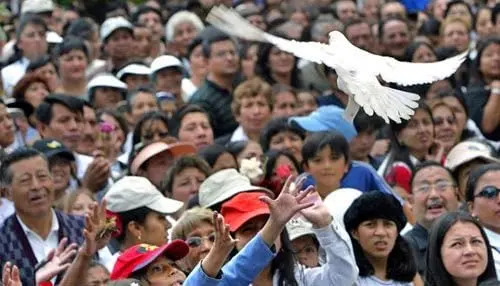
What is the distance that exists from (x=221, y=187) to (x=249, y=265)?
166cm

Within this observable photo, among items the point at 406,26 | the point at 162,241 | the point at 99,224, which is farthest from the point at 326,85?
the point at 99,224

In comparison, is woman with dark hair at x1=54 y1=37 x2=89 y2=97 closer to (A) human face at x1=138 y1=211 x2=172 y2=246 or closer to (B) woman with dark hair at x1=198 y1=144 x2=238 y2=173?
(B) woman with dark hair at x1=198 y1=144 x2=238 y2=173

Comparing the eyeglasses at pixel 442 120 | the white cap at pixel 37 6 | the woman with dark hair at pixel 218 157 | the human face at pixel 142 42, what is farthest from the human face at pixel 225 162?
the white cap at pixel 37 6

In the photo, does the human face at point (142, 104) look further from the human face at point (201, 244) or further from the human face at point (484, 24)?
the human face at point (201, 244)

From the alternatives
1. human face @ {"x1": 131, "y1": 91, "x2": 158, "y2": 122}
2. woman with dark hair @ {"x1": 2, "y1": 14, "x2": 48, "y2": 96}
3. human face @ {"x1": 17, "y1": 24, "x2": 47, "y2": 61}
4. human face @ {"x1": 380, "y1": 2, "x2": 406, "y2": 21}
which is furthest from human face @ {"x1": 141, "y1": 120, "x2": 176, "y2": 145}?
human face @ {"x1": 380, "y1": 2, "x2": 406, "y2": 21}

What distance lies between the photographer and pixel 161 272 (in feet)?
22.4

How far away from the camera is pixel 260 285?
22.8 ft

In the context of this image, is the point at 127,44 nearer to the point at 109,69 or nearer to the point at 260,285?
the point at 109,69

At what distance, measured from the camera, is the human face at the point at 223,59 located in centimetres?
1226

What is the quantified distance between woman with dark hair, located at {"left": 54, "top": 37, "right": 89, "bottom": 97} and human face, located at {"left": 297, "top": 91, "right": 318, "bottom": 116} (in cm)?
176

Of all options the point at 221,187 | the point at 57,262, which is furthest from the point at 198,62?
the point at 57,262

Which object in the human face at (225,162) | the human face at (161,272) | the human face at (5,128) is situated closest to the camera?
the human face at (161,272)

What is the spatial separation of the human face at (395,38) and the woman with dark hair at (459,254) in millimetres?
6949

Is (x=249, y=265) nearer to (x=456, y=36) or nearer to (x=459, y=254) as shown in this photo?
(x=459, y=254)
